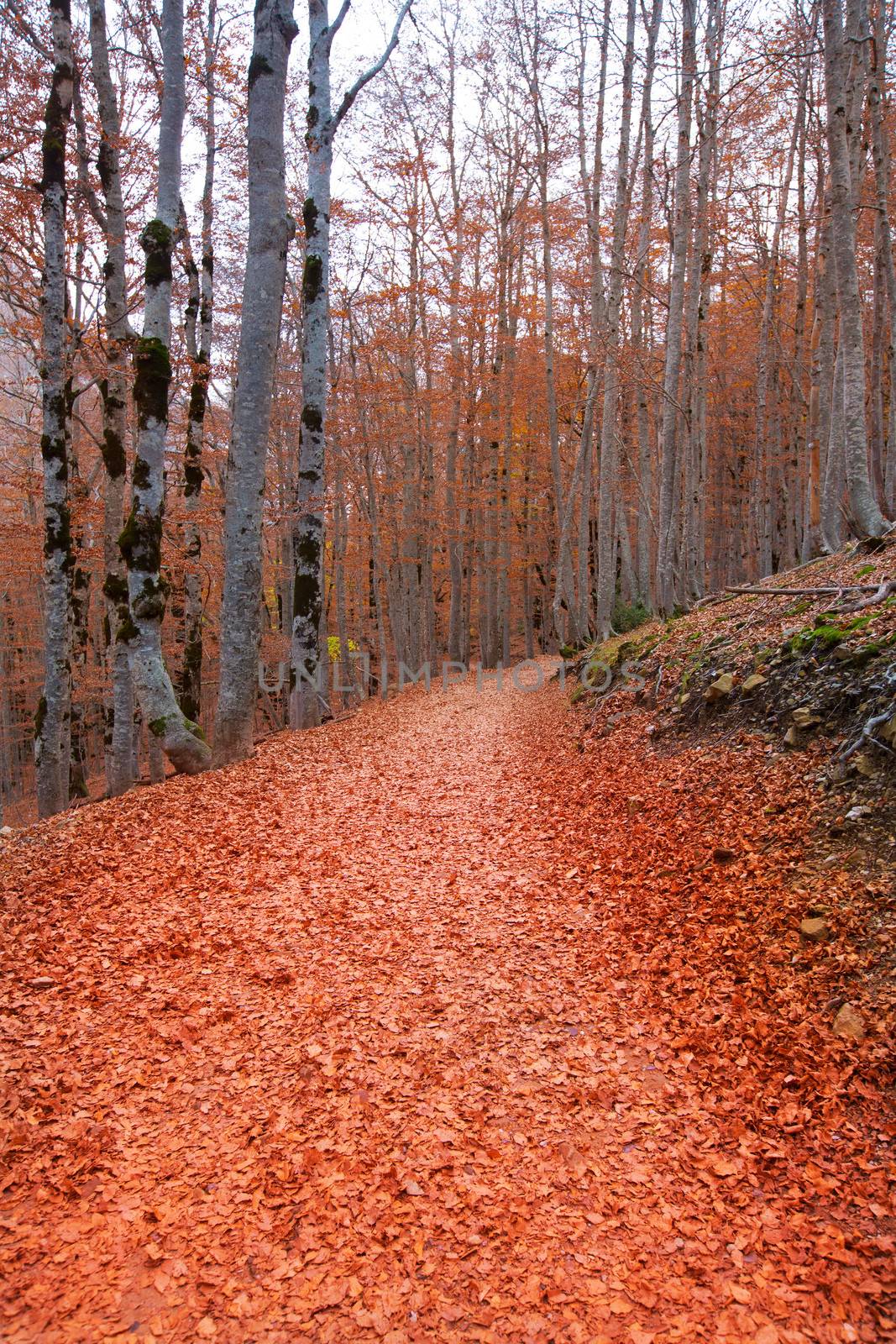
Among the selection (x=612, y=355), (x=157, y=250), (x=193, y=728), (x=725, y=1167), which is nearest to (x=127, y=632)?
(x=193, y=728)

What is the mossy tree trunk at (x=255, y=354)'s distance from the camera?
712 cm

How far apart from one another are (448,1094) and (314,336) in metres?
9.77

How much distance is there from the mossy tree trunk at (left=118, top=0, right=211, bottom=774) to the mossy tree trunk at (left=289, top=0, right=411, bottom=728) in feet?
7.45

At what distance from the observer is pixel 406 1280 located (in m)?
2.06

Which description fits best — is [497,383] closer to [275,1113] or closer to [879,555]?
[879,555]

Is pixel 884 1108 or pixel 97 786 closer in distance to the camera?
pixel 884 1108

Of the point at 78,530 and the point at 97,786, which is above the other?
the point at 78,530

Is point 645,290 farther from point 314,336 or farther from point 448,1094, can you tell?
point 448,1094

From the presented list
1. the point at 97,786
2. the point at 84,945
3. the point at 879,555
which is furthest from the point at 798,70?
the point at 97,786

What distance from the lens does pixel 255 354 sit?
7.33 m

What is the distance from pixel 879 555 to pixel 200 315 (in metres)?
12.2

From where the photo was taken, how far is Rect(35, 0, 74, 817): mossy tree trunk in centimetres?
775

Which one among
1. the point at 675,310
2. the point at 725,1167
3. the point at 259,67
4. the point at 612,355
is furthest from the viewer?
the point at 612,355

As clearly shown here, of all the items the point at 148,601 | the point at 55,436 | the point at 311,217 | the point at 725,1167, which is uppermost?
the point at 311,217
